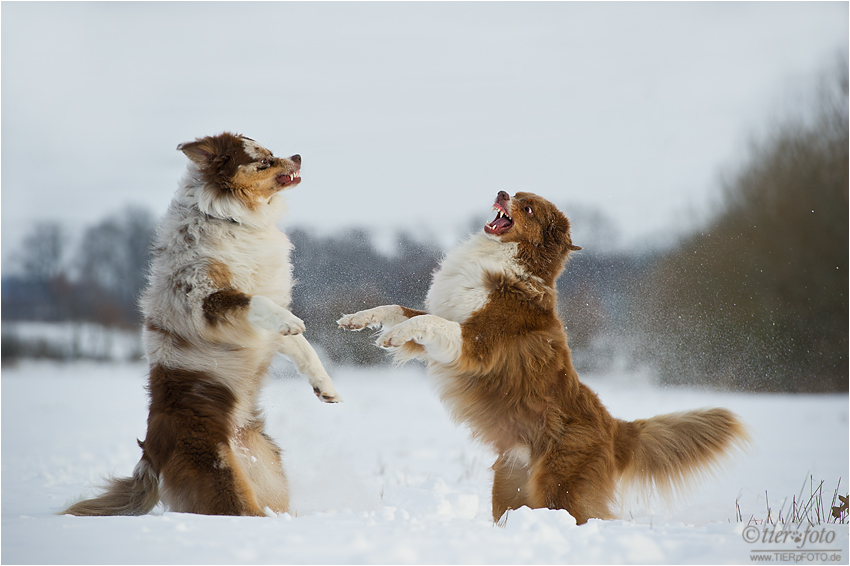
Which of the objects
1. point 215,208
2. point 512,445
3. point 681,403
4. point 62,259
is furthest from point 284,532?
point 62,259

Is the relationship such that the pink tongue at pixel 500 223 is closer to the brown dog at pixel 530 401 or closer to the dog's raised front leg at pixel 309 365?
the brown dog at pixel 530 401

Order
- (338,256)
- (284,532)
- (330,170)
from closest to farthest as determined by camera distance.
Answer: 1. (284,532)
2. (338,256)
3. (330,170)

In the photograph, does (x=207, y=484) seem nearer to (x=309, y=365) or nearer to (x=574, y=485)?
(x=309, y=365)

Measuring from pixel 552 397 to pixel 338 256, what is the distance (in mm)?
6022

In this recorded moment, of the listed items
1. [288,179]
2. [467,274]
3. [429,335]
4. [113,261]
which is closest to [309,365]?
[429,335]

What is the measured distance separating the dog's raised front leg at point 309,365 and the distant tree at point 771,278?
8.38 meters

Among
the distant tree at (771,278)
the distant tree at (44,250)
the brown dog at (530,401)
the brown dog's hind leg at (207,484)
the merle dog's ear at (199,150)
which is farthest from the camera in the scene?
the distant tree at (44,250)

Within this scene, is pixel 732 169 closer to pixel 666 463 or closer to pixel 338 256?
pixel 338 256

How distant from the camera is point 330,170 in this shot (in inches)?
503

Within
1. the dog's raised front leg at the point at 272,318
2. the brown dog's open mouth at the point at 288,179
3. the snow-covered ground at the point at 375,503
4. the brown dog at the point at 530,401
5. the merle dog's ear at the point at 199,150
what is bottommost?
the snow-covered ground at the point at 375,503

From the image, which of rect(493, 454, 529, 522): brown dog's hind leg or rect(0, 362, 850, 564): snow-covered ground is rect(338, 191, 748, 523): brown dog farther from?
rect(0, 362, 850, 564): snow-covered ground

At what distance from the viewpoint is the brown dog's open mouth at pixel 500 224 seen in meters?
4.45

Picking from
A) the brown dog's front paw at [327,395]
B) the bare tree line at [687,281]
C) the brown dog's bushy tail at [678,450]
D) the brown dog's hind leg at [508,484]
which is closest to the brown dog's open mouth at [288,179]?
the brown dog's front paw at [327,395]

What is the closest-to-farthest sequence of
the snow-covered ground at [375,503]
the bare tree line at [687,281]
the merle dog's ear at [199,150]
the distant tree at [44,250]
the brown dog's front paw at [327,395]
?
the snow-covered ground at [375,503] < the brown dog's front paw at [327,395] < the merle dog's ear at [199,150] < the bare tree line at [687,281] < the distant tree at [44,250]
